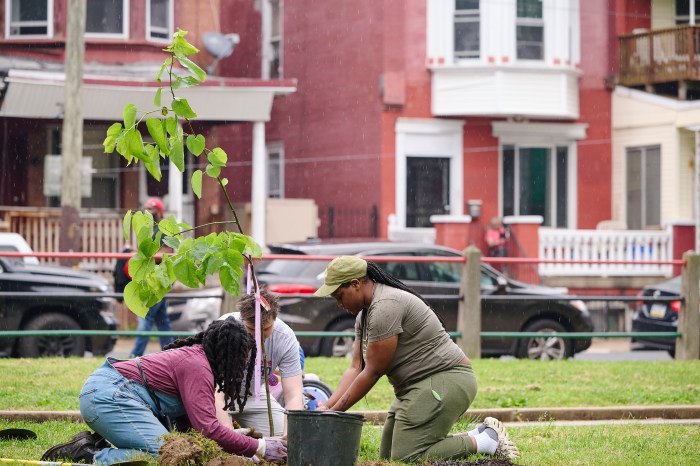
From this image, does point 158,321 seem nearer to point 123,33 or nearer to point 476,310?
point 476,310

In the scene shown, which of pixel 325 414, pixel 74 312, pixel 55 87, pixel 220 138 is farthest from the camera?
pixel 220 138

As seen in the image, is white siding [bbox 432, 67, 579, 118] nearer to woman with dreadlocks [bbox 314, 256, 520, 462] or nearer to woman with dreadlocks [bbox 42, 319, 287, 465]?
woman with dreadlocks [bbox 314, 256, 520, 462]

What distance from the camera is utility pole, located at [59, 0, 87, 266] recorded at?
18.6m

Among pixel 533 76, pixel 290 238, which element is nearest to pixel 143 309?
Answer: pixel 290 238

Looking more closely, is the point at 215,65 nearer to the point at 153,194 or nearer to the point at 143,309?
the point at 153,194

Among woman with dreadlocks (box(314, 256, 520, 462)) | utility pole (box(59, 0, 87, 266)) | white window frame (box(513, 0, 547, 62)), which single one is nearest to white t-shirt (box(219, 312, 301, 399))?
woman with dreadlocks (box(314, 256, 520, 462))

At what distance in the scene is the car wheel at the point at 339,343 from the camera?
1484 cm

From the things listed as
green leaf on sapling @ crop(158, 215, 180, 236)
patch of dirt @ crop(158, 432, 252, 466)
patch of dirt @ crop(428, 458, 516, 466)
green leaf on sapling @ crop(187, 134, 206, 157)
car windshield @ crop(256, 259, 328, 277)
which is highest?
green leaf on sapling @ crop(187, 134, 206, 157)

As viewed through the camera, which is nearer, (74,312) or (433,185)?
(74,312)

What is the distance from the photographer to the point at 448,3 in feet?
84.0

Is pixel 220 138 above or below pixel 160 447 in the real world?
above

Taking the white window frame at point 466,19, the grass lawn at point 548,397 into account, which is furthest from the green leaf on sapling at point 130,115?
the white window frame at point 466,19

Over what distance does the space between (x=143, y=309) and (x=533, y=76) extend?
772 inches

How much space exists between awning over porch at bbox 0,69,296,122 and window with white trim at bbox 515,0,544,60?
17.1 feet
